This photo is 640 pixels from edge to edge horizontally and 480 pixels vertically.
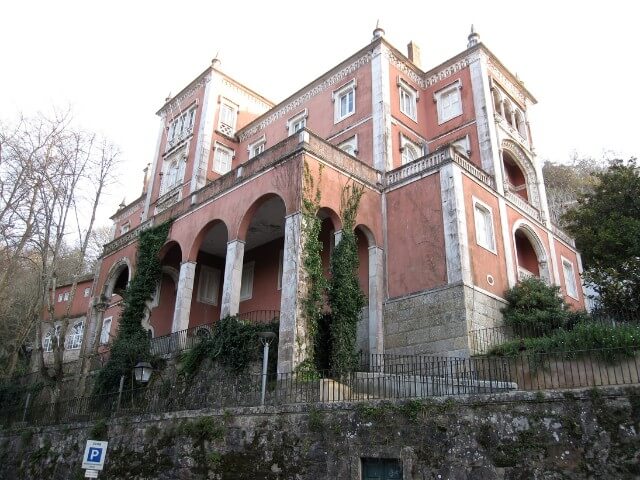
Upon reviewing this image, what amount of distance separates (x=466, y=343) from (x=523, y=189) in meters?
11.4

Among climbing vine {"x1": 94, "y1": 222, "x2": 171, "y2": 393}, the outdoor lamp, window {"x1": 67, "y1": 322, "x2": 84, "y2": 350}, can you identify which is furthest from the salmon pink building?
window {"x1": 67, "y1": 322, "x2": 84, "y2": 350}

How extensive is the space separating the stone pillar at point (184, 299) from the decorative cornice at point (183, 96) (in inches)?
508

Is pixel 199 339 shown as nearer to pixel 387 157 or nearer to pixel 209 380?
pixel 209 380

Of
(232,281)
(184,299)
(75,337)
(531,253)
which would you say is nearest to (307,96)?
(184,299)

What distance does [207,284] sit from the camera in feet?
77.6

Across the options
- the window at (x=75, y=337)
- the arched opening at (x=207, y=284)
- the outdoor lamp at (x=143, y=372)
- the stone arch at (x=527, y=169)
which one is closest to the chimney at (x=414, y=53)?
the stone arch at (x=527, y=169)

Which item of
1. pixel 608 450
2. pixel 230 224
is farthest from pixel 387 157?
pixel 608 450

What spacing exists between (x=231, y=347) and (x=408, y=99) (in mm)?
13898

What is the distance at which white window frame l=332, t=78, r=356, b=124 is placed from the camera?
2223cm

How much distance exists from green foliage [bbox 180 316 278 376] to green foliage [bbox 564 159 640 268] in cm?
1240

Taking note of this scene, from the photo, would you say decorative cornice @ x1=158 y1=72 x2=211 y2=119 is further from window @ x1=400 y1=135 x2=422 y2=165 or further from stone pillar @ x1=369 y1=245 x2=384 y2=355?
stone pillar @ x1=369 y1=245 x2=384 y2=355

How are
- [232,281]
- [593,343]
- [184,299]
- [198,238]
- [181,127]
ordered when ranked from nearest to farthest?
[593,343]
[232,281]
[184,299]
[198,238]
[181,127]

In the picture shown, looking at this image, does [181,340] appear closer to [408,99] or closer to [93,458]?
[93,458]

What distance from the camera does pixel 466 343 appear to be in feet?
46.5
